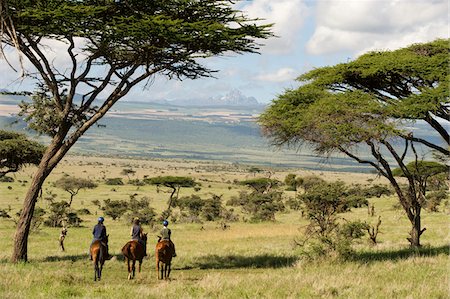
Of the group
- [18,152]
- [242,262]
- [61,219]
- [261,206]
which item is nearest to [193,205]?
[261,206]

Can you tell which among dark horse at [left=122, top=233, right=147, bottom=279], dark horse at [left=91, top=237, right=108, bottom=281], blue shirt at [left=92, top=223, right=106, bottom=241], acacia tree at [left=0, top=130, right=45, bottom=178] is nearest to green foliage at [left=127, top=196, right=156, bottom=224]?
acacia tree at [left=0, top=130, right=45, bottom=178]

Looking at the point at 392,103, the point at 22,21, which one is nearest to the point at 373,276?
the point at 392,103

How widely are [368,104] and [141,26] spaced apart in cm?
804

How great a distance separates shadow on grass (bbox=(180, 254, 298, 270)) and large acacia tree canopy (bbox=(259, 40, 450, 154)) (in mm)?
4692

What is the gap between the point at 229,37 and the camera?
15789mm

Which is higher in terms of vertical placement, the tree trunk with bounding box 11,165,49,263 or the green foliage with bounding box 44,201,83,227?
the tree trunk with bounding box 11,165,49,263

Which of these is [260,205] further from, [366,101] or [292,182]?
[366,101]

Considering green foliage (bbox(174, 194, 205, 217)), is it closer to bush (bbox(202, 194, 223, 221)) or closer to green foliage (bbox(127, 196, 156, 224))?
bush (bbox(202, 194, 223, 221))

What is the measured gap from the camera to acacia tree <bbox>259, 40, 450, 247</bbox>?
16188 mm

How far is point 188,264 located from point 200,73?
7.50 metres

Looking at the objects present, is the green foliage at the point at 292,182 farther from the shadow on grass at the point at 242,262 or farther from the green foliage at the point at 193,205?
the shadow on grass at the point at 242,262

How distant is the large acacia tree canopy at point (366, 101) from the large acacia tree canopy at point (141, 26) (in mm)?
3178

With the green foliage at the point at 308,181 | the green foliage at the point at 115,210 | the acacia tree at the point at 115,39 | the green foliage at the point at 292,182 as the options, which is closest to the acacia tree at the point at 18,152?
the acacia tree at the point at 115,39

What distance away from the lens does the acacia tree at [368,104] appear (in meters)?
16.2
